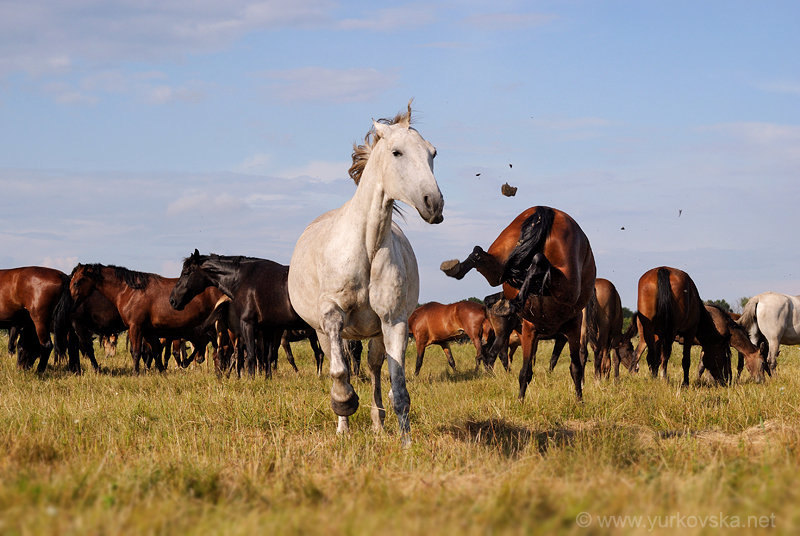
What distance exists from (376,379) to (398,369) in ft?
3.90

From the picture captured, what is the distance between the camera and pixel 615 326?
15602 mm

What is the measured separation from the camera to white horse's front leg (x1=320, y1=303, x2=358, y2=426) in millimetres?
5027

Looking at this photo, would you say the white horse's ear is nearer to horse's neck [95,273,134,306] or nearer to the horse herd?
the horse herd

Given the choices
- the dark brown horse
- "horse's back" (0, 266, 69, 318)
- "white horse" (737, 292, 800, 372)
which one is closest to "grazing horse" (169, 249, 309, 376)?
"horse's back" (0, 266, 69, 318)

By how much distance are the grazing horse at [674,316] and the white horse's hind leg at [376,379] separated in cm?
693

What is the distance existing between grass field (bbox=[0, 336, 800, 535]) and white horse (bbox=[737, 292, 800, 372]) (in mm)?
8911

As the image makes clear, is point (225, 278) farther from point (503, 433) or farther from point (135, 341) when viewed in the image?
point (503, 433)

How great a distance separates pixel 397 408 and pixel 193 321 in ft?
36.9

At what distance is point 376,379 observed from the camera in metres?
6.52

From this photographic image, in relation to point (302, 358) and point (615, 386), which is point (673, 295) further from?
point (302, 358)

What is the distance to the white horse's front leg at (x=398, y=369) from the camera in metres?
5.36

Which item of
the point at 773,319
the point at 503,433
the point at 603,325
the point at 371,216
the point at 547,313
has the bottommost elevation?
the point at 503,433

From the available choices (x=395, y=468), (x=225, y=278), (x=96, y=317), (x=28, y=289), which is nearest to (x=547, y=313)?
(x=395, y=468)

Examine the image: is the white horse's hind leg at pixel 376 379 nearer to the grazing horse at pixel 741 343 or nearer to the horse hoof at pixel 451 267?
the horse hoof at pixel 451 267
